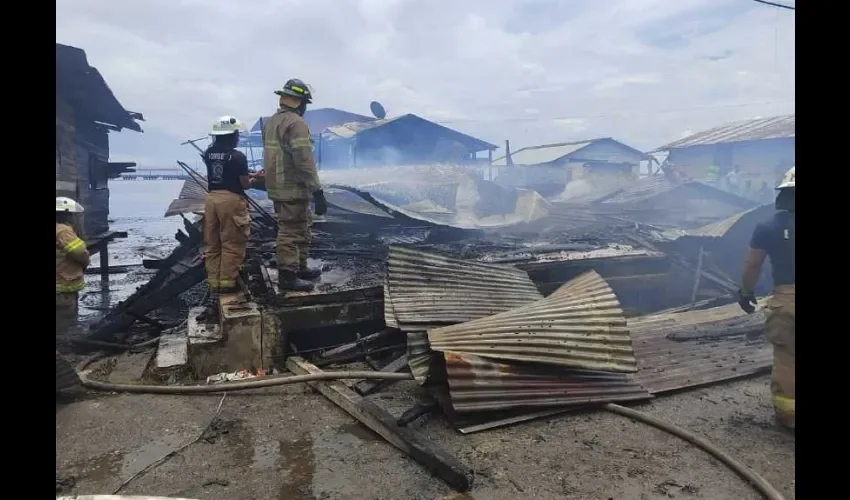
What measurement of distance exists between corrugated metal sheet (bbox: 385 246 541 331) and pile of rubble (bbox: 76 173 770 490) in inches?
0.6

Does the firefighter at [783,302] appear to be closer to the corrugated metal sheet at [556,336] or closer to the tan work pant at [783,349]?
the tan work pant at [783,349]

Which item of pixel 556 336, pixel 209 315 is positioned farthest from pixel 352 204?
pixel 556 336

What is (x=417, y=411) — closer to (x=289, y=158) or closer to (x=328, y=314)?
(x=328, y=314)

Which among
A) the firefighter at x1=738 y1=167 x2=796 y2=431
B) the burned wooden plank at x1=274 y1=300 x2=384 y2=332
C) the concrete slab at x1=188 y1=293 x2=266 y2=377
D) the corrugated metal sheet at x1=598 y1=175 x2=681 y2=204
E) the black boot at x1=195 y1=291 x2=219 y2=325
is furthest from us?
the corrugated metal sheet at x1=598 y1=175 x2=681 y2=204

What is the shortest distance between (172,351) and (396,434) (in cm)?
333

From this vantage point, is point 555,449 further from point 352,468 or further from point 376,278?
point 376,278

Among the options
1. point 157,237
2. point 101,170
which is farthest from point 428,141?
point 101,170

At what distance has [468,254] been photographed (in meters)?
7.05

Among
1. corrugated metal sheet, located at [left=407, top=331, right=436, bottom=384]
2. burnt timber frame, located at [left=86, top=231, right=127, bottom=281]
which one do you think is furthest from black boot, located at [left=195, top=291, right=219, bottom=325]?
burnt timber frame, located at [left=86, top=231, right=127, bottom=281]

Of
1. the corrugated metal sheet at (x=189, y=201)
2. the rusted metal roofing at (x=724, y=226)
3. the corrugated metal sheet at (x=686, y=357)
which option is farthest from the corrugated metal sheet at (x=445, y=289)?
the rusted metal roofing at (x=724, y=226)

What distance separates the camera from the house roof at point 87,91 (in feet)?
30.1

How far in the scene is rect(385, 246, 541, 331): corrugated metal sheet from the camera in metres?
4.66

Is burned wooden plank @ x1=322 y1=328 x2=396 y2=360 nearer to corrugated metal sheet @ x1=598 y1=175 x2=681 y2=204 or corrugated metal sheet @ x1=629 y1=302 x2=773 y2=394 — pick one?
corrugated metal sheet @ x1=629 y1=302 x2=773 y2=394
